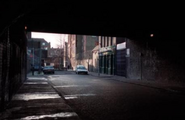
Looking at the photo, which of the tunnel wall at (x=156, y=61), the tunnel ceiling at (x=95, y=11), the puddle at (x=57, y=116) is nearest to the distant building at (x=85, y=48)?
the tunnel wall at (x=156, y=61)

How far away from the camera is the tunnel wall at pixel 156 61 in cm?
1711

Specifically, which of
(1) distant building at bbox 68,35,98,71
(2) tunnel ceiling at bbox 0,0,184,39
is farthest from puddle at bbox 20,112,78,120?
(1) distant building at bbox 68,35,98,71

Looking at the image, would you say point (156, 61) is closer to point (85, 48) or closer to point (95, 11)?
point (95, 11)

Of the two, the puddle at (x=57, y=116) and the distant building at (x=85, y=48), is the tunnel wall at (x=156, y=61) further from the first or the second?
the distant building at (x=85, y=48)

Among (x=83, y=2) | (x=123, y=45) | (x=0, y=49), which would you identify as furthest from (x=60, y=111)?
(x=123, y=45)

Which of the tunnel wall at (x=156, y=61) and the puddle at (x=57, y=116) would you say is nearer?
the puddle at (x=57, y=116)

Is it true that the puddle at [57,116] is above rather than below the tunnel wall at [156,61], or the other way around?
below

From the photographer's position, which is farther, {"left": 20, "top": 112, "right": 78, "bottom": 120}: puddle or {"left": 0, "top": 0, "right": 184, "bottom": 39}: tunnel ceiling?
{"left": 0, "top": 0, "right": 184, "bottom": 39}: tunnel ceiling

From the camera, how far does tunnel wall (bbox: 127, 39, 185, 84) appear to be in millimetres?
17114

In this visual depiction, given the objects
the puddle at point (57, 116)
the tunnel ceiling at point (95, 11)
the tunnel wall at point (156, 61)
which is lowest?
the puddle at point (57, 116)

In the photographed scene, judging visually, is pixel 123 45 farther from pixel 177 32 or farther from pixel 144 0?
pixel 144 0

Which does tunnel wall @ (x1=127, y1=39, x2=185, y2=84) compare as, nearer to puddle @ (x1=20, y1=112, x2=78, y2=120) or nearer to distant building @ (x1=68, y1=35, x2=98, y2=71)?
puddle @ (x1=20, y1=112, x2=78, y2=120)

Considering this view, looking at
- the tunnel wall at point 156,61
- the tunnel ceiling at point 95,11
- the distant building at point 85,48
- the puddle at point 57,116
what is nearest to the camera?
the puddle at point 57,116

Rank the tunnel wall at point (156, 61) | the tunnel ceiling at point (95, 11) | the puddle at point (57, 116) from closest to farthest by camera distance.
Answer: the puddle at point (57, 116)
the tunnel ceiling at point (95, 11)
the tunnel wall at point (156, 61)
